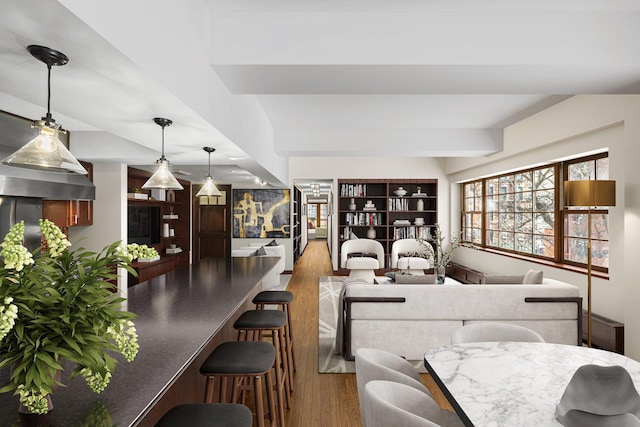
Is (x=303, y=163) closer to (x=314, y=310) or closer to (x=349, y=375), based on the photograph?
(x=314, y=310)

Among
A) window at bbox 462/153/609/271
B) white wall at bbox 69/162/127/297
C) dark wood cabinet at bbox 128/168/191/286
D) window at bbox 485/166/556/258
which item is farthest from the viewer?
dark wood cabinet at bbox 128/168/191/286

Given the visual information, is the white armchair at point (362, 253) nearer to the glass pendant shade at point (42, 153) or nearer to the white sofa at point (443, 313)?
the white sofa at point (443, 313)

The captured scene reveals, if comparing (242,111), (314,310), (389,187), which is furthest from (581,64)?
(389,187)

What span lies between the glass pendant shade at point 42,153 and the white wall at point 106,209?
357cm

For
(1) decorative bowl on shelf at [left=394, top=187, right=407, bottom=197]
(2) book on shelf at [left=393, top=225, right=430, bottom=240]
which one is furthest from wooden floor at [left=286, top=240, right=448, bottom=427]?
(1) decorative bowl on shelf at [left=394, top=187, right=407, bottom=197]

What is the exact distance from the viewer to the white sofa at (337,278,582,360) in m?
3.64

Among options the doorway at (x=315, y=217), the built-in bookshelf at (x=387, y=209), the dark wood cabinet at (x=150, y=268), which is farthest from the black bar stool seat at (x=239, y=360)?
the doorway at (x=315, y=217)

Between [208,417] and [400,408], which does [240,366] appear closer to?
[208,417]

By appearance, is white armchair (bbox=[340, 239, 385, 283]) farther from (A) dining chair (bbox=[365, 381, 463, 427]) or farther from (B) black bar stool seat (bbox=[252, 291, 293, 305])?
(A) dining chair (bbox=[365, 381, 463, 427])

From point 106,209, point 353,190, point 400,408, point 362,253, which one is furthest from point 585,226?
point 106,209

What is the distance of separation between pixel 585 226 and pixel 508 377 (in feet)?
13.1

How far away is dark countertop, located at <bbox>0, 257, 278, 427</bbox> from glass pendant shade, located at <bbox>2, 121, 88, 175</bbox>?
803 mm

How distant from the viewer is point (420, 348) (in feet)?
12.0

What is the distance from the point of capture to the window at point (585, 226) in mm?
4434
